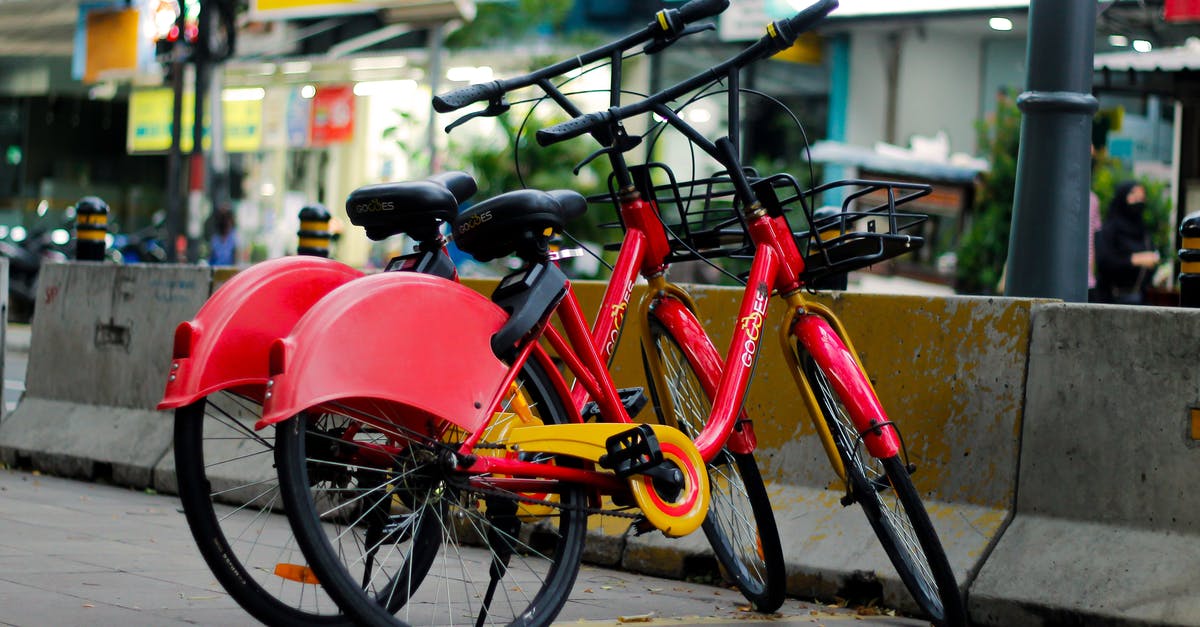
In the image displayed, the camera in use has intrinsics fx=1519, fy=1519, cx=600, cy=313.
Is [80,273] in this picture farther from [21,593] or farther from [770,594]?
[770,594]

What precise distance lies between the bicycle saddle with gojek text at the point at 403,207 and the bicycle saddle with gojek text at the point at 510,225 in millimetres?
59

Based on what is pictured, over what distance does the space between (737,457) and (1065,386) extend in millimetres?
1136

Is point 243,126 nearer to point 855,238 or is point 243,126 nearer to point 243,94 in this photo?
point 243,94

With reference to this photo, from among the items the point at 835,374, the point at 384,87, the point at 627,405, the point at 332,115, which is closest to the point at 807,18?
the point at 835,374

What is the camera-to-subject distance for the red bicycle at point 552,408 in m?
3.33

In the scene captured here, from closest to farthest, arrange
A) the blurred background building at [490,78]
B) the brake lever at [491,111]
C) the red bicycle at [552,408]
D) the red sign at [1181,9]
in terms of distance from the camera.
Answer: the red bicycle at [552,408] → the brake lever at [491,111] → the red sign at [1181,9] → the blurred background building at [490,78]

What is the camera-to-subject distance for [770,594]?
4648 millimetres

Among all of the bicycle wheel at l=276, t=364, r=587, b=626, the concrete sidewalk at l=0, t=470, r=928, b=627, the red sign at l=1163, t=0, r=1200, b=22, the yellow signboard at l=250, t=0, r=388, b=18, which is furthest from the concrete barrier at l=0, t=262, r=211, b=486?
the yellow signboard at l=250, t=0, r=388, b=18

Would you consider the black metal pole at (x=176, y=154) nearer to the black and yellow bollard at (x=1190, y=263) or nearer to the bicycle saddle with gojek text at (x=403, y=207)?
the black and yellow bollard at (x=1190, y=263)

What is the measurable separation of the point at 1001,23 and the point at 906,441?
19.0 m

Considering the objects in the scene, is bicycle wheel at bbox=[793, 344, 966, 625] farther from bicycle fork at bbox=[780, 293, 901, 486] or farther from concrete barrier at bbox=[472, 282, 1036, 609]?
concrete barrier at bbox=[472, 282, 1036, 609]

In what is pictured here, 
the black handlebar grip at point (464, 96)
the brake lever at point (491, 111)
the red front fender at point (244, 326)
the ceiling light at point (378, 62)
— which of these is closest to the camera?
the red front fender at point (244, 326)

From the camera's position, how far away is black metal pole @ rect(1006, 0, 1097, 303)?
18.7 ft

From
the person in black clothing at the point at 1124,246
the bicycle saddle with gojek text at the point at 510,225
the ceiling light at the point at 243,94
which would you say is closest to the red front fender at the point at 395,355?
the bicycle saddle with gojek text at the point at 510,225
